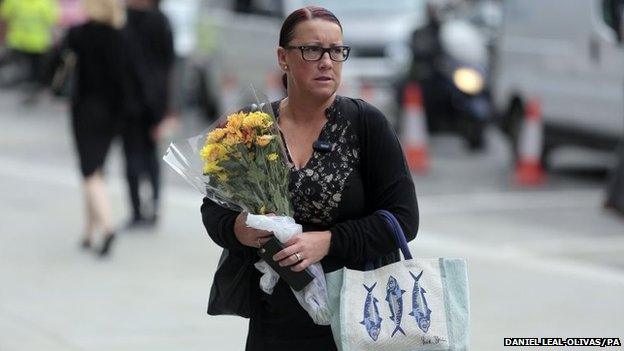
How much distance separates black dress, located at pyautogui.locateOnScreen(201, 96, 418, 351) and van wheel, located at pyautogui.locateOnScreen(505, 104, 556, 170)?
1112 cm

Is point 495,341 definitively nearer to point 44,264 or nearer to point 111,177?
point 44,264

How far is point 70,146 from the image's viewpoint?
57.9ft

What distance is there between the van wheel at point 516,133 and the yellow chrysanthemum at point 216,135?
11.3 metres

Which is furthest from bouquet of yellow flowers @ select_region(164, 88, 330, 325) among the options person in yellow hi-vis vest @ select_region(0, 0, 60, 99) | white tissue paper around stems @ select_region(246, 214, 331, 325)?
person in yellow hi-vis vest @ select_region(0, 0, 60, 99)

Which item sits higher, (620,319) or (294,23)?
(294,23)

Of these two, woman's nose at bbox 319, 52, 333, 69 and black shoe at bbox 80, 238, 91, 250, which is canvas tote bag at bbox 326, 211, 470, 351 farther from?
black shoe at bbox 80, 238, 91, 250

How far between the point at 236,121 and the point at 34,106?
19308mm

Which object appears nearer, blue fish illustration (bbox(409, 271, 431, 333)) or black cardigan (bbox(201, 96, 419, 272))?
blue fish illustration (bbox(409, 271, 431, 333))

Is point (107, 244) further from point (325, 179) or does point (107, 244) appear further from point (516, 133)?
point (516, 133)

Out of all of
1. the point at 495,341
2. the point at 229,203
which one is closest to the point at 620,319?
the point at 495,341

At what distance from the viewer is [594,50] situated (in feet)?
44.3

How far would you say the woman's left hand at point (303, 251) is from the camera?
3.86 metres

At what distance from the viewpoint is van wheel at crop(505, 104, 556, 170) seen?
15117 millimetres

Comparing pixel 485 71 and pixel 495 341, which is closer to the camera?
pixel 495 341
